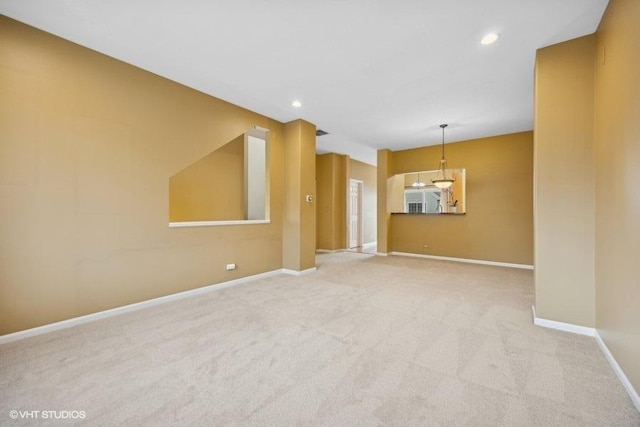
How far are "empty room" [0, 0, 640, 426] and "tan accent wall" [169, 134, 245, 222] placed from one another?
122 cm

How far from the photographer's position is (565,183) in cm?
252

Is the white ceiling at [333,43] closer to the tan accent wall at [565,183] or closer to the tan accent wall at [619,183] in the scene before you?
the tan accent wall at [565,183]

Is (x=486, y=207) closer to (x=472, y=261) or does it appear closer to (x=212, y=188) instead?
(x=472, y=261)

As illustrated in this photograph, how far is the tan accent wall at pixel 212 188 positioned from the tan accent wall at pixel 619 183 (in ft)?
16.6

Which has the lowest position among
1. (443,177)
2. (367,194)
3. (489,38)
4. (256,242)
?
(256,242)

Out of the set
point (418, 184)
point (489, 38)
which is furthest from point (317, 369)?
point (418, 184)

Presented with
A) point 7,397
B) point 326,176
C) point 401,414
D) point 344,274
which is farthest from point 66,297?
point 326,176

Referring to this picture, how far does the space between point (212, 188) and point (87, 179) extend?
7.92 feet

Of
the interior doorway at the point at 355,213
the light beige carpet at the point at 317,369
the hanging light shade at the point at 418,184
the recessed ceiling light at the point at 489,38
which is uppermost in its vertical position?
the recessed ceiling light at the point at 489,38

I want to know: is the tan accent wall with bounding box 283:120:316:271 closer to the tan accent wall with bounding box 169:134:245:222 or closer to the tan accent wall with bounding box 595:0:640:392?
the tan accent wall with bounding box 169:134:245:222

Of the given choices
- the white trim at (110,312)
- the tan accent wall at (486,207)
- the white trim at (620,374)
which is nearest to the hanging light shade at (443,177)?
the tan accent wall at (486,207)

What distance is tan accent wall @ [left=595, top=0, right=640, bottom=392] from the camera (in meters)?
1.60

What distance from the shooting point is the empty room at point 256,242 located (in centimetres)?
163

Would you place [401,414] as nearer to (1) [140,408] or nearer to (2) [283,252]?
(1) [140,408]
